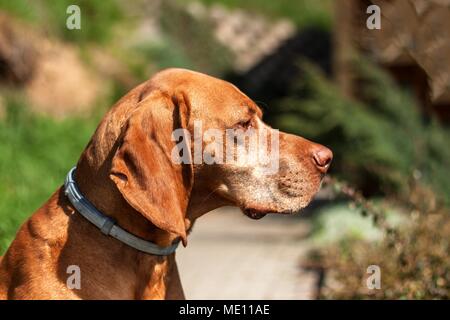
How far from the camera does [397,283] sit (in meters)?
5.34

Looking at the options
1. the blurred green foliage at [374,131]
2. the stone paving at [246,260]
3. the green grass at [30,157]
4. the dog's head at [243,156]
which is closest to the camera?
the dog's head at [243,156]

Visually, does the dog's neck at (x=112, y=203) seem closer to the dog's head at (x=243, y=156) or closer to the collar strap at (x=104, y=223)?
the collar strap at (x=104, y=223)

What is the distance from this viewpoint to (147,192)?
9.84ft

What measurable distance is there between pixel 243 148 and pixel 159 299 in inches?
26.4

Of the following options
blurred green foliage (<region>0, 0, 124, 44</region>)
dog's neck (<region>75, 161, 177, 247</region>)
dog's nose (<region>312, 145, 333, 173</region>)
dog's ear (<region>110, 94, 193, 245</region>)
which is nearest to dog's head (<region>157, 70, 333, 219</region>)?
dog's nose (<region>312, 145, 333, 173</region>)

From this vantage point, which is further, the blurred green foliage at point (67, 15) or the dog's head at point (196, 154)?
the blurred green foliage at point (67, 15)

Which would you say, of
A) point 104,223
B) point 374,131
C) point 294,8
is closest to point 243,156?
point 104,223

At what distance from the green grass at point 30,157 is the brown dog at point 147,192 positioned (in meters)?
1.29

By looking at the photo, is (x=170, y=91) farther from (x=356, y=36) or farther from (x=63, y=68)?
(x=63, y=68)

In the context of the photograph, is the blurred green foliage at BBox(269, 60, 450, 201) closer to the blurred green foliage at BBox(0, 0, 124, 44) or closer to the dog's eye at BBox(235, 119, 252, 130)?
the dog's eye at BBox(235, 119, 252, 130)

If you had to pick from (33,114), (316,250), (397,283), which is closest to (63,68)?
(33,114)

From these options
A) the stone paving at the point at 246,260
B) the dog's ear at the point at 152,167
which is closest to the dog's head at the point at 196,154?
the dog's ear at the point at 152,167

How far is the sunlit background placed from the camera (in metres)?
5.61

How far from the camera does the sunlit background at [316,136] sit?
5613 millimetres
